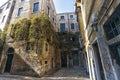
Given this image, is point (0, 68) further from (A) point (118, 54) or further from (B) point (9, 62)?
(A) point (118, 54)

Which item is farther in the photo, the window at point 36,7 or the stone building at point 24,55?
the window at point 36,7

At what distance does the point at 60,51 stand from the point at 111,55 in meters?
14.6

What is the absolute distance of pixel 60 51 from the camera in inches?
661

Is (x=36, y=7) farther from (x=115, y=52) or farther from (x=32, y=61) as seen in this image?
(x=115, y=52)

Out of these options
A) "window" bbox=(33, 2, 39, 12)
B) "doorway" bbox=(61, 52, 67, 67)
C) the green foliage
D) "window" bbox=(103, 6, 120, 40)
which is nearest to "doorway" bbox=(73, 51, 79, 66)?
"doorway" bbox=(61, 52, 67, 67)

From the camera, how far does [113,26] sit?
7.41 ft

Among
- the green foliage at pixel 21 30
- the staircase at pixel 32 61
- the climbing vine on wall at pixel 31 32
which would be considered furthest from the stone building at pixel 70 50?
the staircase at pixel 32 61

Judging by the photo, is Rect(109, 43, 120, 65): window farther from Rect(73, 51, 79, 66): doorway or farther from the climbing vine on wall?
Rect(73, 51, 79, 66): doorway

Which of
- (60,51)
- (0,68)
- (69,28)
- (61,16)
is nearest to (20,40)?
(0,68)

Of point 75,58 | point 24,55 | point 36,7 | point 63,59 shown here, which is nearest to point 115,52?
point 24,55

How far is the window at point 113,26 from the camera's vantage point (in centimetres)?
199

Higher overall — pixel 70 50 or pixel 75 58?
pixel 70 50

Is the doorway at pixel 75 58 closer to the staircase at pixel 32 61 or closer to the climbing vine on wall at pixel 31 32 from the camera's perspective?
the climbing vine on wall at pixel 31 32

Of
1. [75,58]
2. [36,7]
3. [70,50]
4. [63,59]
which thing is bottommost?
[63,59]
